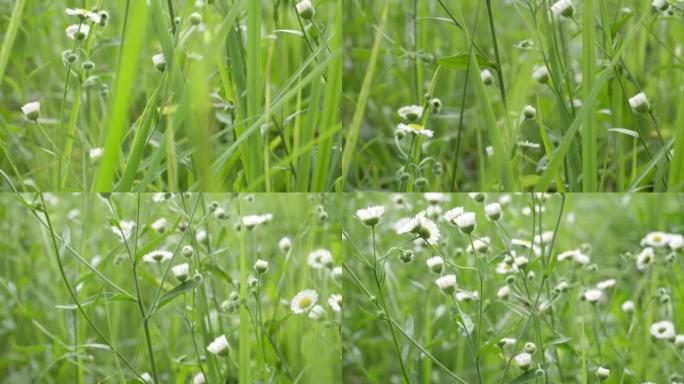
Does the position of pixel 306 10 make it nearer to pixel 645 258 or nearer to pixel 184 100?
pixel 184 100

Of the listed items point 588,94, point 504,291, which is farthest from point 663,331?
point 588,94

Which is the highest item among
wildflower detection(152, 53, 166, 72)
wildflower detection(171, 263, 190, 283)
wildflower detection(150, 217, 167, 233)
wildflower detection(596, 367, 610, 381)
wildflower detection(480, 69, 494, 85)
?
wildflower detection(152, 53, 166, 72)

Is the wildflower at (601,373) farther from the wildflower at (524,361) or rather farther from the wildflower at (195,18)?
the wildflower at (195,18)

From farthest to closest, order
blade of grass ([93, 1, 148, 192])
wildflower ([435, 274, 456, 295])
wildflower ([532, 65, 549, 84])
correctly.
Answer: wildflower ([532, 65, 549, 84]) → wildflower ([435, 274, 456, 295]) → blade of grass ([93, 1, 148, 192])

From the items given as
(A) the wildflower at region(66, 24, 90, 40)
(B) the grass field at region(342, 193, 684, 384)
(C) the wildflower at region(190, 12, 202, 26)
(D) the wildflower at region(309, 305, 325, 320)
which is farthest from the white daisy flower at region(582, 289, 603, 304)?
(A) the wildflower at region(66, 24, 90, 40)

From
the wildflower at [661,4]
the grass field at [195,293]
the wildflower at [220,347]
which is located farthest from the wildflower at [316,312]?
the wildflower at [661,4]

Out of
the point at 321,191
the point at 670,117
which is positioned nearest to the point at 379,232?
the point at 321,191

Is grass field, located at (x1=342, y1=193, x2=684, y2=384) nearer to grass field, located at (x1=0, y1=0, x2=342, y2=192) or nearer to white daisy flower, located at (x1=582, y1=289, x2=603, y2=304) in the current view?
white daisy flower, located at (x1=582, y1=289, x2=603, y2=304)
